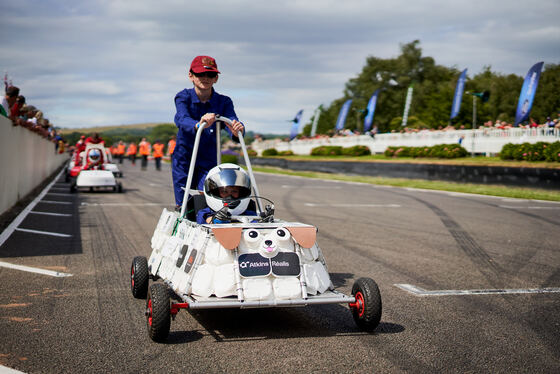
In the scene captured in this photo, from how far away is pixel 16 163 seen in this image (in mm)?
14531

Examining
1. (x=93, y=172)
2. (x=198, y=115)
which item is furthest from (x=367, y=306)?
(x=93, y=172)

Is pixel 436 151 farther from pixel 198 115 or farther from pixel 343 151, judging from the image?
pixel 198 115

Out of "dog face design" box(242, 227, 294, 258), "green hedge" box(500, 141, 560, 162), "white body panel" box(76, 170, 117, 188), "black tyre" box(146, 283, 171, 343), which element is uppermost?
"green hedge" box(500, 141, 560, 162)

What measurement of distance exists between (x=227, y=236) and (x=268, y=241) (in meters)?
0.32

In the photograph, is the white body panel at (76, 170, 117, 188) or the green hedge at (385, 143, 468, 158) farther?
the green hedge at (385, 143, 468, 158)

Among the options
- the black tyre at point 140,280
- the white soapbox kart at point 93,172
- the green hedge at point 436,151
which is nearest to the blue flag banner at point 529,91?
the green hedge at point 436,151

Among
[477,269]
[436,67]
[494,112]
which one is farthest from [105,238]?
[436,67]

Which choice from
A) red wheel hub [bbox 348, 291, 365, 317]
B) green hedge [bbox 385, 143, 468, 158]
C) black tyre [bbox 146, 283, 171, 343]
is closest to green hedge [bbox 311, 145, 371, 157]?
green hedge [bbox 385, 143, 468, 158]

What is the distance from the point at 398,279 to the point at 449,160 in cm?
2599

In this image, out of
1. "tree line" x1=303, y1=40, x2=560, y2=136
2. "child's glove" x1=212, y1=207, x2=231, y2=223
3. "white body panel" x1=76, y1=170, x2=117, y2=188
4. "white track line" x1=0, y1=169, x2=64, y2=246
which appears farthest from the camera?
"tree line" x1=303, y1=40, x2=560, y2=136

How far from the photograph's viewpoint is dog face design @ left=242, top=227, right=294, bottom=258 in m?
4.54

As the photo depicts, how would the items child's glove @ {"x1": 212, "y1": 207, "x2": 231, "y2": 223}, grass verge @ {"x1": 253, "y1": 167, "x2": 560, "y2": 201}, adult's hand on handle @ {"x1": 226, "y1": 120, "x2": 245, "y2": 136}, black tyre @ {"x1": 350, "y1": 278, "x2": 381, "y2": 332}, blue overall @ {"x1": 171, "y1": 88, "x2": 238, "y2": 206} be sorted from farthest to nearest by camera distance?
grass verge @ {"x1": 253, "y1": 167, "x2": 560, "y2": 201}, blue overall @ {"x1": 171, "y1": 88, "x2": 238, "y2": 206}, adult's hand on handle @ {"x1": 226, "y1": 120, "x2": 245, "y2": 136}, child's glove @ {"x1": 212, "y1": 207, "x2": 231, "y2": 223}, black tyre @ {"x1": 350, "y1": 278, "x2": 381, "y2": 332}

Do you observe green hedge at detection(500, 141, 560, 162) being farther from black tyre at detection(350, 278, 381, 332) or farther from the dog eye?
the dog eye

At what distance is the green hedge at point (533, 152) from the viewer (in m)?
22.9
